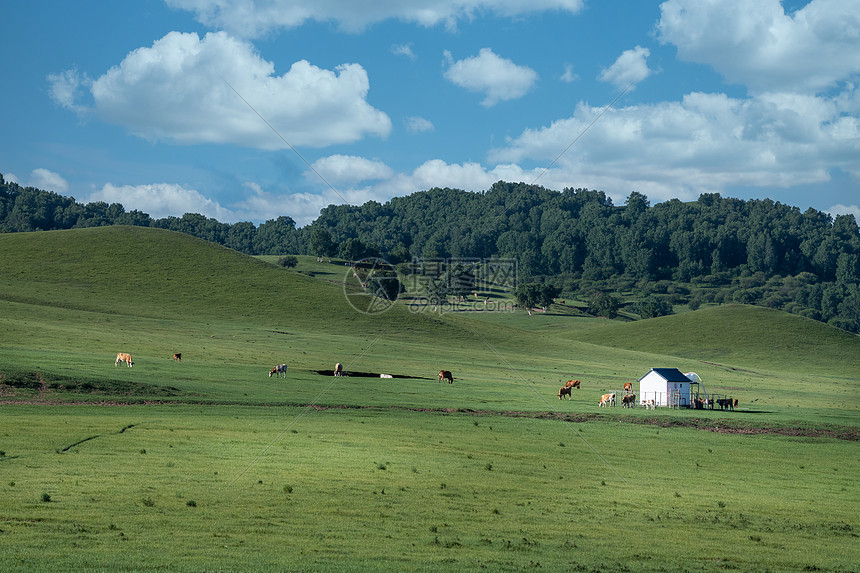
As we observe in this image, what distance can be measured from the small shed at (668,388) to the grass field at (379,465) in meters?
4.70

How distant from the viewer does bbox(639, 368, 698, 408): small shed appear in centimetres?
6261

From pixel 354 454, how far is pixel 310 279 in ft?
360

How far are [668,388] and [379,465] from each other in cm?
3853

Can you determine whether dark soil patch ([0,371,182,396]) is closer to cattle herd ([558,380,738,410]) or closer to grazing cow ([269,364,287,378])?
grazing cow ([269,364,287,378])

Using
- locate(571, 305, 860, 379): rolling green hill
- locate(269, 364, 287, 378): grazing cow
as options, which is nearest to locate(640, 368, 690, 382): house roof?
locate(269, 364, 287, 378): grazing cow

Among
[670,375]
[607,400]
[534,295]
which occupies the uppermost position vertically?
[534,295]

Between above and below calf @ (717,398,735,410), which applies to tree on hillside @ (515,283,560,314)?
above

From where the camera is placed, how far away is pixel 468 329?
394 feet

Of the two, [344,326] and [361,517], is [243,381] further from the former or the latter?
[344,326]

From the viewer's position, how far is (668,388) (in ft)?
206

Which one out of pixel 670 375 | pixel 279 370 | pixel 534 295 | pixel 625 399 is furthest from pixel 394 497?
pixel 534 295

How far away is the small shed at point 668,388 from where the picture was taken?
2465 inches

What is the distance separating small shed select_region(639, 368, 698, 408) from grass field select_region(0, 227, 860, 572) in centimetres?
470

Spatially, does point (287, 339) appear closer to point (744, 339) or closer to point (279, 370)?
point (279, 370)
